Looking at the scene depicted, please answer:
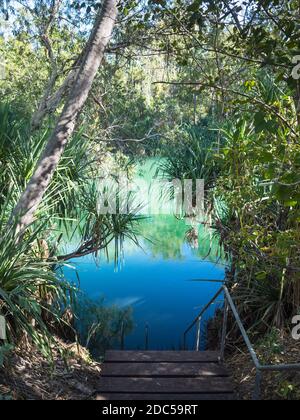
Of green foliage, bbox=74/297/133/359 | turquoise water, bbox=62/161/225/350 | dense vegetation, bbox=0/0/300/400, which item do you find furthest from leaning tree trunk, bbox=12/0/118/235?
turquoise water, bbox=62/161/225/350

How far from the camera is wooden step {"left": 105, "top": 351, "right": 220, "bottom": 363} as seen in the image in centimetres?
419

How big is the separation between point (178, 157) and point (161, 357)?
3.31 m

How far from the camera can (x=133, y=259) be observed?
12.4m

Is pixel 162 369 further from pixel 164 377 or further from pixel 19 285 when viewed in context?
pixel 19 285

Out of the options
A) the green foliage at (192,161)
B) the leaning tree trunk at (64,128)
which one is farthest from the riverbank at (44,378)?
the green foliage at (192,161)

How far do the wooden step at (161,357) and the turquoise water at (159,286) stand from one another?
2.72 m

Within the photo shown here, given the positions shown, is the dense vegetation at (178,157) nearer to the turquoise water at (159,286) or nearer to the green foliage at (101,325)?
the green foliage at (101,325)

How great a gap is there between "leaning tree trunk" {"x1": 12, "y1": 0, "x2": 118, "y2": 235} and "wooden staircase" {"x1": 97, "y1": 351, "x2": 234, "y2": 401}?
1.40m

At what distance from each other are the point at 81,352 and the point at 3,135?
232 centimetres

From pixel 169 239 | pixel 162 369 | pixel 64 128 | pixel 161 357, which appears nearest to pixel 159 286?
pixel 169 239

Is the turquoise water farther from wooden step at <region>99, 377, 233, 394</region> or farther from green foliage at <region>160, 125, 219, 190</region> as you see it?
wooden step at <region>99, 377, 233, 394</region>

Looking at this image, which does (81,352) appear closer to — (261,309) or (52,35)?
(261,309)
